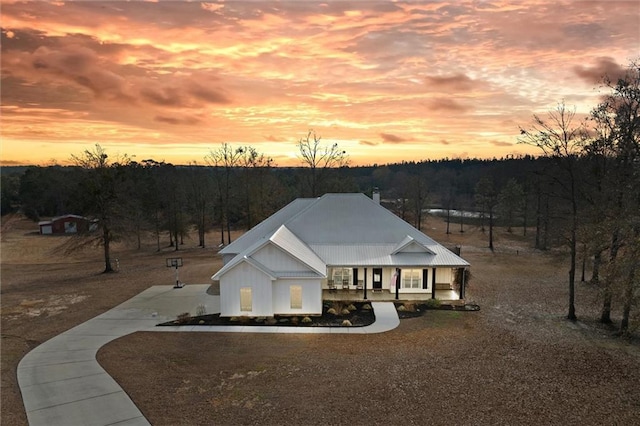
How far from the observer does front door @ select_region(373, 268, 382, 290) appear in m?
25.3

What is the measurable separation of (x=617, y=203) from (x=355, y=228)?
15.2 meters

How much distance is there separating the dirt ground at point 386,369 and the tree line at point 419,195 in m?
3.04

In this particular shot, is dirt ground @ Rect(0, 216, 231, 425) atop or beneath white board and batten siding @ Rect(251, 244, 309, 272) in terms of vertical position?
beneath

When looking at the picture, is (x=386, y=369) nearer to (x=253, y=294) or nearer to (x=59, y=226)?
(x=253, y=294)

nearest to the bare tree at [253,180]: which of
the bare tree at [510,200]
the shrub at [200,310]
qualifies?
the shrub at [200,310]

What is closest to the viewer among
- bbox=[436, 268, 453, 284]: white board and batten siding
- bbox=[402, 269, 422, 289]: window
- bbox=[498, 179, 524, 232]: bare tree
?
bbox=[402, 269, 422, 289]: window

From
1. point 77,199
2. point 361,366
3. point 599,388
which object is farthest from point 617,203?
point 77,199

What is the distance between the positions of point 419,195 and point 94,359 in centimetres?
4755

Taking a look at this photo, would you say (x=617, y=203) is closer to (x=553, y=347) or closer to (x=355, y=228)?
(x=553, y=347)

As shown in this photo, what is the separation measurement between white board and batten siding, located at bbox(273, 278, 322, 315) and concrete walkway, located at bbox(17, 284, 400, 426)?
76.2 inches

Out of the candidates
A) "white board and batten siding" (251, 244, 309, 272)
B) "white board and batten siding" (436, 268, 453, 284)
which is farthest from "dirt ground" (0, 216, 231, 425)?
"white board and batten siding" (436, 268, 453, 284)

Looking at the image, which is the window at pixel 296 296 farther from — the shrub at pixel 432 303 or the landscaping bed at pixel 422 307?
the shrub at pixel 432 303

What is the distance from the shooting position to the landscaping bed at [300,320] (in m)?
20.3

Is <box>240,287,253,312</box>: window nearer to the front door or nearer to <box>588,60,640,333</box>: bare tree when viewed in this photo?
the front door
